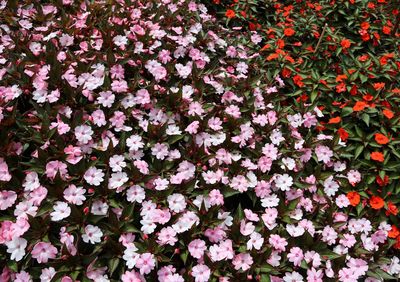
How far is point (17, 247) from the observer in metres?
1.82

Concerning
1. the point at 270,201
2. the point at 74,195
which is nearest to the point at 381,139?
the point at 270,201

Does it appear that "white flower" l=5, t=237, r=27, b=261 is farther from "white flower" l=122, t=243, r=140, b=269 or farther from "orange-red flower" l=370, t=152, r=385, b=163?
"orange-red flower" l=370, t=152, r=385, b=163

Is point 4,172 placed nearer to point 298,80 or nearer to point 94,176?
point 94,176

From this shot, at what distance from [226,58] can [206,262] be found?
5.64ft

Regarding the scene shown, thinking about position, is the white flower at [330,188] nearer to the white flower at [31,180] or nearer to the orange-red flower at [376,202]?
the orange-red flower at [376,202]

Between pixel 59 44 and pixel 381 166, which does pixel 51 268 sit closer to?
pixel 59 44

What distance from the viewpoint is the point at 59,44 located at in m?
2.70

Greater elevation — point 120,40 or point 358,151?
point 120,40

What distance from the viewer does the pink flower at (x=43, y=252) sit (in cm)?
180

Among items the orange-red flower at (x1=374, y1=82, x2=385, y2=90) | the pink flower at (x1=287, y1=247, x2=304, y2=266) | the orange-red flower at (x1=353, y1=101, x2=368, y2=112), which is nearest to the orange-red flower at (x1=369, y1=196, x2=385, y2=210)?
the orange-red flower at (x1=353, y1=101, x2=368, y2=112)

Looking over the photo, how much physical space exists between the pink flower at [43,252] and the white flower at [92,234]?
5.6 inches

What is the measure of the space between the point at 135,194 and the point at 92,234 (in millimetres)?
291

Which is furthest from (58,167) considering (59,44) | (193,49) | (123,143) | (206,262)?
(193,49)

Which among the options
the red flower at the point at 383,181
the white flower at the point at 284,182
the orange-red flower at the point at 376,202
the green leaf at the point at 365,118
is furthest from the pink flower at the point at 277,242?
the green leaf at the point at 365,118
